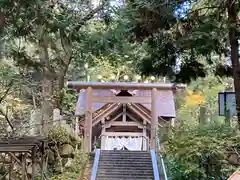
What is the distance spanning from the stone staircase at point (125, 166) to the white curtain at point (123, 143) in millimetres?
4210

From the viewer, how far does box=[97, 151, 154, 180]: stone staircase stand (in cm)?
1030

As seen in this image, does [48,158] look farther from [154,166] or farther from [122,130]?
[122,130]

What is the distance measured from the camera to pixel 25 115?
17250 millimetres

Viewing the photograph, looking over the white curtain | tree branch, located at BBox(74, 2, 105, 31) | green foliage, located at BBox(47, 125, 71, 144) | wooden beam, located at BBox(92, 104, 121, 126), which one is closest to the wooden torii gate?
green foliage, located at BBox(47, 125, 71, 144)

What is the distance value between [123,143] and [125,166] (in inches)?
214

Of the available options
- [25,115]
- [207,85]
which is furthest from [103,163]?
[207,85]

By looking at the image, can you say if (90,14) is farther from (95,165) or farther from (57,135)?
(95,165)

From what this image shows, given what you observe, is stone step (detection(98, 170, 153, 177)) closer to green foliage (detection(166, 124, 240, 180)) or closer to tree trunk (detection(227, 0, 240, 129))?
green foliage (detection(166, 124, 240, 180))

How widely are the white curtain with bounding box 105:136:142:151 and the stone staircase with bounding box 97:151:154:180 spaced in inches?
166

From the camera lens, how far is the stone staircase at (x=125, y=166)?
405 inches

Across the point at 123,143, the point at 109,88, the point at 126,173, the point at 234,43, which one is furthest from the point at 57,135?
the point at 123,143

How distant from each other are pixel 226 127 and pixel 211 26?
1.87 m

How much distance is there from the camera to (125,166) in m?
11.1

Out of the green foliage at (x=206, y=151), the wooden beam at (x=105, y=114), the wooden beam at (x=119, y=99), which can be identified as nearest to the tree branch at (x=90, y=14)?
the wooden beam at (x=119, y=99)
